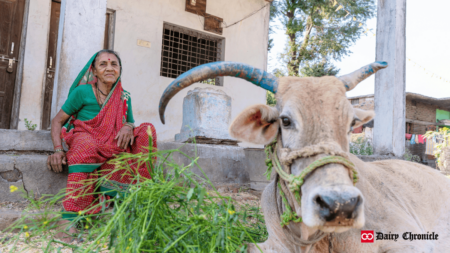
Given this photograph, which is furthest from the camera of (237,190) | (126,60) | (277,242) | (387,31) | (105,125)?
(126,60)

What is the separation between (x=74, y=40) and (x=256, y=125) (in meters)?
2.52

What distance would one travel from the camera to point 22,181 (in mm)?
3205

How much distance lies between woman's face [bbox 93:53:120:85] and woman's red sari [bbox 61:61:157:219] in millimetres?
113

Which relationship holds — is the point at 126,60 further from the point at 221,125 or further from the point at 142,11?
the point at 221,125

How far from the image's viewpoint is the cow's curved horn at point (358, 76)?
2109 mm

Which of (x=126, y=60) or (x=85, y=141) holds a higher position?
(x=126, y=60)

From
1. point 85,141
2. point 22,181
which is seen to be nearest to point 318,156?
point 85,141

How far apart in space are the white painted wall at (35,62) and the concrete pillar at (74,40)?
2.83 metres

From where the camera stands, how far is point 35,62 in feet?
19.5

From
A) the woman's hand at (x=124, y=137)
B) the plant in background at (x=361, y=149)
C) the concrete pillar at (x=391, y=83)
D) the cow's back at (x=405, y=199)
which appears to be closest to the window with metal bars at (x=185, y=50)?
the concrete pillar at (x=391, y=83)

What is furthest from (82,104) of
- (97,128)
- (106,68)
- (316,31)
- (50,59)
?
(316,31)

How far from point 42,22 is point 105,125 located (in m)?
4.07

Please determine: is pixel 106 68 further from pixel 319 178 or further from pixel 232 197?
pixel 319 178

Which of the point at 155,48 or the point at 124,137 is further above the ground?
the point at 155,48
